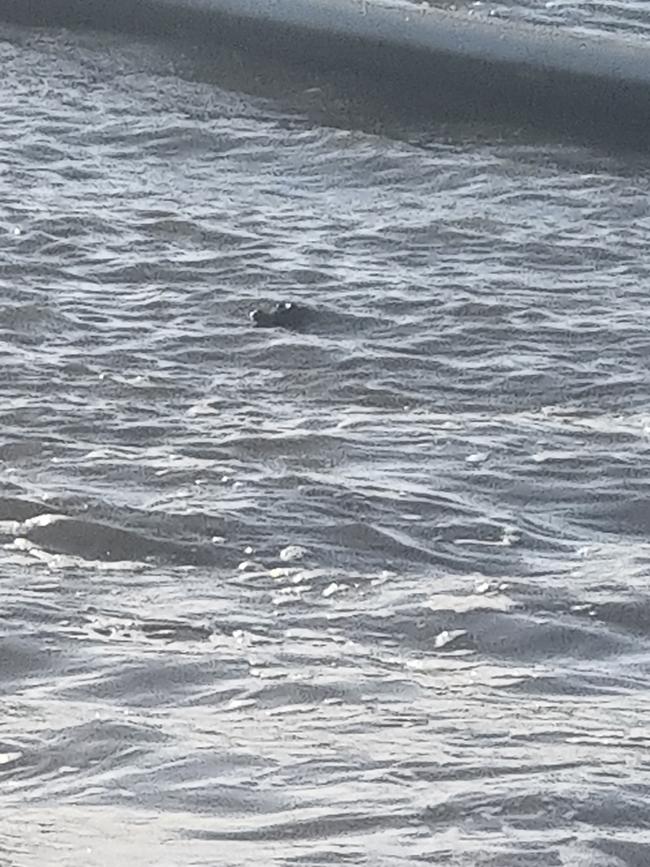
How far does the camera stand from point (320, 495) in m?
4.17

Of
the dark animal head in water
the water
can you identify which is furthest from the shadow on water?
the dark animal head in water

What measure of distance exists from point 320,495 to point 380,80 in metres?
3.38

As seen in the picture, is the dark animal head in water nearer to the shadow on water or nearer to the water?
the water

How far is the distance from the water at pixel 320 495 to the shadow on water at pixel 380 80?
0.14 m

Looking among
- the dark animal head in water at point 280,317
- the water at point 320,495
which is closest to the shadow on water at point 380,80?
the water at point 320,495

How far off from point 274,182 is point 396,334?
1330 mm

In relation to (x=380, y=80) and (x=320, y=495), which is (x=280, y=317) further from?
(x=380, y=80)

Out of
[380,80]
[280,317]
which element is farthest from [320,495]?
[380,80]

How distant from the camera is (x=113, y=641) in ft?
11.6

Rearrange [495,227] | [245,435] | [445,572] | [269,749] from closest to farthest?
[269,749], [445,572], [245,435], [495,227]

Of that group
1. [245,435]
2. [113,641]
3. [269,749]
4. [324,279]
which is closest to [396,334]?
[324,279]

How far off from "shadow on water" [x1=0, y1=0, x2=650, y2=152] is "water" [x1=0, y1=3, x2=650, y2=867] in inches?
5.4

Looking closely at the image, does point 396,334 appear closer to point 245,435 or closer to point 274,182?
point 245,435

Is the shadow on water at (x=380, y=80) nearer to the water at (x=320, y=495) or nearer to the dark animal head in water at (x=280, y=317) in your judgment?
the water at (x=320, y=495)
